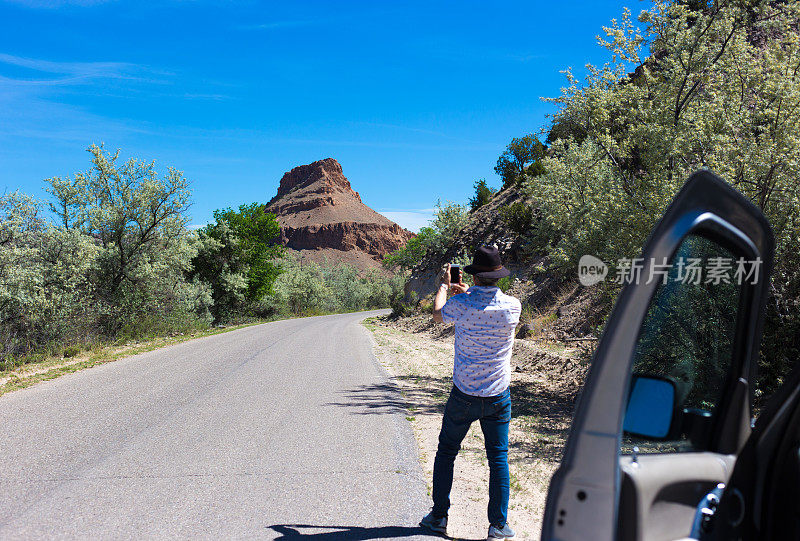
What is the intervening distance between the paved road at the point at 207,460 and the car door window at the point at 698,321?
2.39 m

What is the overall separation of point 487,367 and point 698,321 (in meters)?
1.36

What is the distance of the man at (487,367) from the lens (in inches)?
147

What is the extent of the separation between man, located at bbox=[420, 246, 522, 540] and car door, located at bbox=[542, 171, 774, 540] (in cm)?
130

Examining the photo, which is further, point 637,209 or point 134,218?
point 134,218

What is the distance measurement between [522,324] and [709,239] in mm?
16906

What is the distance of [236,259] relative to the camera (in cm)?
3344

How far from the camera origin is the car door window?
200 cm

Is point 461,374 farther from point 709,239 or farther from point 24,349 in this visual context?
point 24,349

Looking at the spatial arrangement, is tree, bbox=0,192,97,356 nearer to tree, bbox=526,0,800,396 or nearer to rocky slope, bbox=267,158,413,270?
tree, bbox=526,0,800,396

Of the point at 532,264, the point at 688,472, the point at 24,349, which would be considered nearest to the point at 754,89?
the point at 688,472

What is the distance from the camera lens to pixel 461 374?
380 cm

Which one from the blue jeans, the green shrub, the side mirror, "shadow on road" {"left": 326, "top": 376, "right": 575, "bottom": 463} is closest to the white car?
the side mirror

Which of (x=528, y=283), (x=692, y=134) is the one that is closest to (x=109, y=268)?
(x=528, y=283)

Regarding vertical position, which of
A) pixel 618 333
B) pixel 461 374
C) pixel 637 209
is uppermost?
pixel 637 209
